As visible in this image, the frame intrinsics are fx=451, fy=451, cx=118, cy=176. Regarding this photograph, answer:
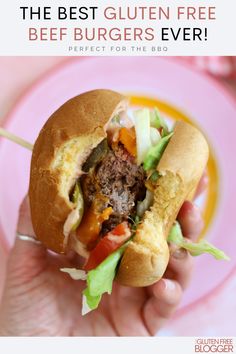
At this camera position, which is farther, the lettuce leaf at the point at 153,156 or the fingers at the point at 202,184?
the fingers at the point at 202,184

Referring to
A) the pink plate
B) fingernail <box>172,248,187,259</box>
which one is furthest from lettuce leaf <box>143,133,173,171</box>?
the pink plate

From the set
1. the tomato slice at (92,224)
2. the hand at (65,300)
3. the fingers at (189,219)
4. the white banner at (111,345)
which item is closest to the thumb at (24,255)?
the hand at (65,300)

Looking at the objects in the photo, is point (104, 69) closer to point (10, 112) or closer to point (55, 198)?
point (10, 112)

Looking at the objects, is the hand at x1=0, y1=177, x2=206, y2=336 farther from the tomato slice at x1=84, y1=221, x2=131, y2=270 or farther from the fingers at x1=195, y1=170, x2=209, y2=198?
the tomato slice at x1=84, y1=221, x2=131, y2=270

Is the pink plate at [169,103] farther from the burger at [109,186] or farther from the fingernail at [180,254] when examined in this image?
the burger at [109,186]

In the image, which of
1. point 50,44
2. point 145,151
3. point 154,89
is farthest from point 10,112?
point 145,151
